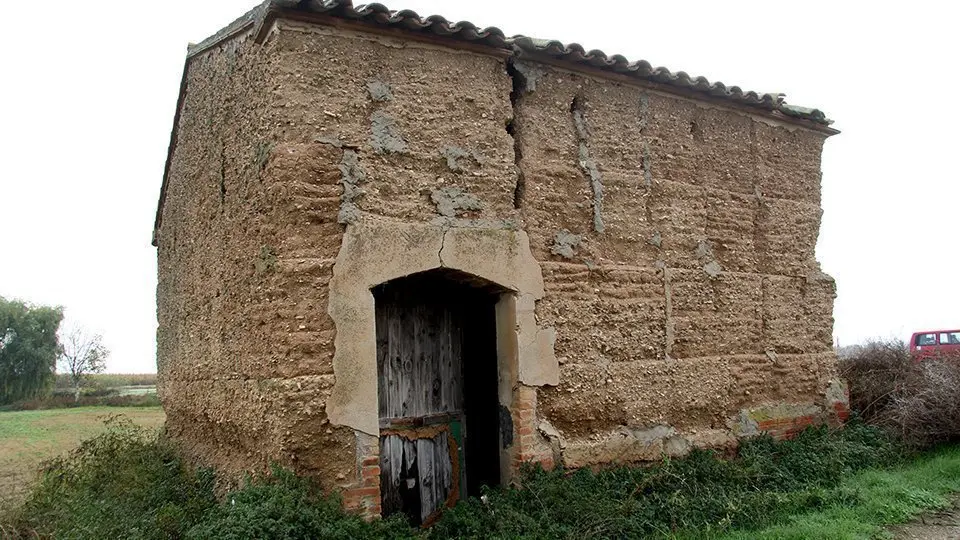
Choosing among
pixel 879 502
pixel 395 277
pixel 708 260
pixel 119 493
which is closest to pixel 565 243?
pixel 395 277

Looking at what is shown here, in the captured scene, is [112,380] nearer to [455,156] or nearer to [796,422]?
[455,156]

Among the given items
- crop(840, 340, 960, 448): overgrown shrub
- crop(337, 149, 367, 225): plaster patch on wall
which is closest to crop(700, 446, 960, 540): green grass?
crop(840, 340, 960, 448): overgrown shrub

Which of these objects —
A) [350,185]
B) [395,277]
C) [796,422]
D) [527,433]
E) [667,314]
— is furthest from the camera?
[796,422]

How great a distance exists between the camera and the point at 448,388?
6273mm

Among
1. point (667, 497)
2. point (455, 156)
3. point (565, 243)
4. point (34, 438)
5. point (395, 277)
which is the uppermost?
point (455, 156)

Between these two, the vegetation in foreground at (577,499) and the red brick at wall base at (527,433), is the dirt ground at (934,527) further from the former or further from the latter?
the red brick at wall base at (527,433)

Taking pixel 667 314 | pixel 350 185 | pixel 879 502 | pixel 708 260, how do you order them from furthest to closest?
pixel 708 260, pixel 667 314, pixel 879 502, pixel 350 185

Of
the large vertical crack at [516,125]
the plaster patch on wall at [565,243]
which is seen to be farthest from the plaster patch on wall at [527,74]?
the plaster patch on wall at [565,243]

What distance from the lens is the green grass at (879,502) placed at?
5317 millimetres

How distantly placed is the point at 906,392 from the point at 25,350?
40.0 metres

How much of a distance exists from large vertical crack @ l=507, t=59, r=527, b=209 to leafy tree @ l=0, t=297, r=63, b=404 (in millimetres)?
37750

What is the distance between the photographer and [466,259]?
559 centimetres

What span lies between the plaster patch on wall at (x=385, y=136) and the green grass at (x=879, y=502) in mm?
4095

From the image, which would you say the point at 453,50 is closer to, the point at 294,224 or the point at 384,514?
the point at 294,224
